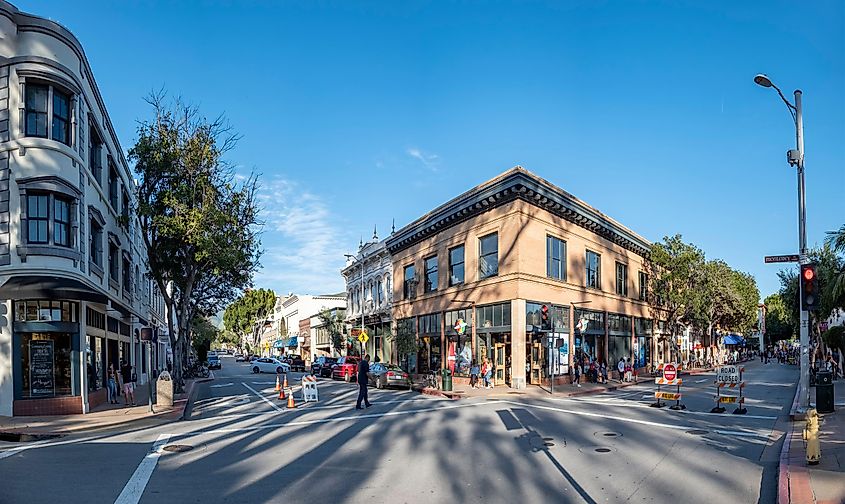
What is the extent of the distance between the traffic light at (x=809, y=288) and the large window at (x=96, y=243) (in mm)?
23836

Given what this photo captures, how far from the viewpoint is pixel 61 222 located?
21125mm

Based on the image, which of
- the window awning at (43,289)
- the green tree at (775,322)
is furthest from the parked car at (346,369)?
the green tree at (775,322)

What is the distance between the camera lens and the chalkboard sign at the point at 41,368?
2016 cm

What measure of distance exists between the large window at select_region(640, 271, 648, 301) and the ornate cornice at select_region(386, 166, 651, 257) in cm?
283

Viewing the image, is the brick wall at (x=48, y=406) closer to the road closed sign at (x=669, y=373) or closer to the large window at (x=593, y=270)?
the road closed sign at (x=669, y=373)

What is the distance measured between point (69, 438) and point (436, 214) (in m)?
26.3

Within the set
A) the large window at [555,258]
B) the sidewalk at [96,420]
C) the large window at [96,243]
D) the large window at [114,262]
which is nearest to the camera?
the sidewalk at [96,420]

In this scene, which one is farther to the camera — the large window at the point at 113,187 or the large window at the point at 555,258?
the large window at the point at 555,258

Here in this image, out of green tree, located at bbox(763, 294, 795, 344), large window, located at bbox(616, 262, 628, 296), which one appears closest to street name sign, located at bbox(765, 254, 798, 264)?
large window, located at bbox(616, 262, 628, 296)

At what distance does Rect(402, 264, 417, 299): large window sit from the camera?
142 ft

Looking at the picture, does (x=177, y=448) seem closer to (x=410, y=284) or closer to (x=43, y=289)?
(x=43, y=289)

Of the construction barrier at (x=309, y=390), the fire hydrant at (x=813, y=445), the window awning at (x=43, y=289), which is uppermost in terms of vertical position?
the window awning at (x=43, y=289)

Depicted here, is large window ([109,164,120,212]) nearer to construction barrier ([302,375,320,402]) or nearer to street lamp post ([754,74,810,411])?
construction barrier ([302,375,320,402])

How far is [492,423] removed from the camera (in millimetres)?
17203
